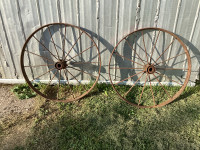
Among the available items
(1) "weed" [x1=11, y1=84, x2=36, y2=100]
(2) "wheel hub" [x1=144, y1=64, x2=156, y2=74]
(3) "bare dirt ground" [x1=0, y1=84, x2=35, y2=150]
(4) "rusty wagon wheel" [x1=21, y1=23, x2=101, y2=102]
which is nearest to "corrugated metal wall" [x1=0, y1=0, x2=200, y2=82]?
(4) "rusty wagon wheel" [x1=21, y1=23, x2=101, y2=102]

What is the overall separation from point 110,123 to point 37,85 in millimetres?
1607

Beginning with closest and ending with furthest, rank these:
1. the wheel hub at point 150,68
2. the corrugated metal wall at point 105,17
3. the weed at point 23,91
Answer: the corrugated metal wall at point 105,17 → the wheel hub at point 150,68 → the weed at point 23,91

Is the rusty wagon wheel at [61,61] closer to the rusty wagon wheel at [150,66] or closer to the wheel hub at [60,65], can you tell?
the wheel hub at [60,65]

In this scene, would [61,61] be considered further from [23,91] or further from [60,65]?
[23,91]

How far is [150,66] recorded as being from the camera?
2.76 m

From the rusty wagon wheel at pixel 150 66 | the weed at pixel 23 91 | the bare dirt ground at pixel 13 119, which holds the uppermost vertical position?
the rusty wagon wheel at pixel 150 66

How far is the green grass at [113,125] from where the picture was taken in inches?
88.3

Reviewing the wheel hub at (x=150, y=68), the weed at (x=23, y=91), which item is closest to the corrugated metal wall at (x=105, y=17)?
the wheel hub at (x=150, y=68)

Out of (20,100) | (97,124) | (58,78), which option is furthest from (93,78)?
(20,100)

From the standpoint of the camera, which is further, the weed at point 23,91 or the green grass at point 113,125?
the weed at point 23,91

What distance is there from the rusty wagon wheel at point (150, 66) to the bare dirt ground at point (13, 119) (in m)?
1.43

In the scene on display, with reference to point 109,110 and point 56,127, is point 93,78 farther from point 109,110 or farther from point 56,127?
point 56,127

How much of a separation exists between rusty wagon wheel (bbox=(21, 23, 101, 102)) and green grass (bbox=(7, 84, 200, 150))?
29 centimetres

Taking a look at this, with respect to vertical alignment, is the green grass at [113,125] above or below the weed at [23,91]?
below
